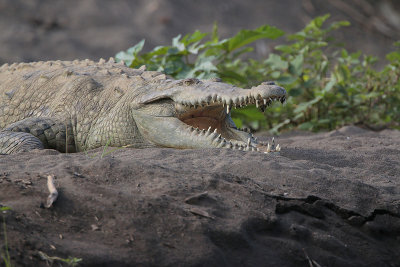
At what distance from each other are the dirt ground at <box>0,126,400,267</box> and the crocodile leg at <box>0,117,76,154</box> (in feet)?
3.03

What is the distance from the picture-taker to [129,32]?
13.4 metres

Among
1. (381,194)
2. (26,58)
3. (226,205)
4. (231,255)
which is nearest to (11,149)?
(226,205)

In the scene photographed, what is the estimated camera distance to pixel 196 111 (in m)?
4.13

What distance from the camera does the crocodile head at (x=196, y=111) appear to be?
3.63 metres

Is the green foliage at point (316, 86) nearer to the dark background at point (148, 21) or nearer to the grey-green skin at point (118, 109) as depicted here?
the grey-green skin at point (118, 109)

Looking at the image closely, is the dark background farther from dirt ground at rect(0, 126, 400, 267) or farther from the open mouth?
dirt ground at rect(0, 126, 400, 267)

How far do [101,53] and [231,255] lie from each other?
11167mm

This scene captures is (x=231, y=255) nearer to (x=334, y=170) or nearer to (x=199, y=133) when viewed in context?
(x=334, y=170)

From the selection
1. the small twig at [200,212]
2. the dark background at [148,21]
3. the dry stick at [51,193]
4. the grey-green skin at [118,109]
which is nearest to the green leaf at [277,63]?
the grey-green skin at [118,109]

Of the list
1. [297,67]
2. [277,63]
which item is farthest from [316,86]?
[277,63]

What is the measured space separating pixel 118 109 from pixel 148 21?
33.4 ft

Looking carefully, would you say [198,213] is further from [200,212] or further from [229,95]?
[229,95]

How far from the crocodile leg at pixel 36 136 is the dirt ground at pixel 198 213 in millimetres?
923

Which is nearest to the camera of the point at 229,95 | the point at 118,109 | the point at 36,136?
the point at 229,95
